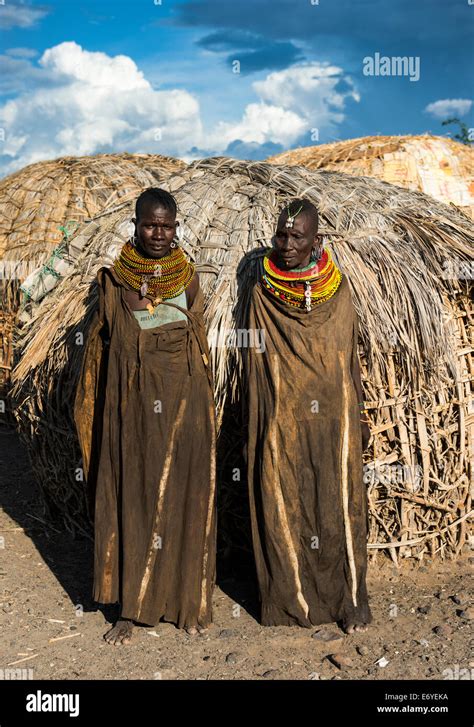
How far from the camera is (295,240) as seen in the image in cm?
379

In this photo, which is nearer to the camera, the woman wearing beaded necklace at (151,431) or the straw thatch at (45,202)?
the woman wearing beaded necklace at (151,431)

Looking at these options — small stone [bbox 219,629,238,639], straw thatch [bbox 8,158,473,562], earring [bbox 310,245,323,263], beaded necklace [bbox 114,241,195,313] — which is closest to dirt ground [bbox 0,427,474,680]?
small stone [bbox 219,629,238,639]

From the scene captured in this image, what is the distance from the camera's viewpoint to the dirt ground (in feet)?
12.5

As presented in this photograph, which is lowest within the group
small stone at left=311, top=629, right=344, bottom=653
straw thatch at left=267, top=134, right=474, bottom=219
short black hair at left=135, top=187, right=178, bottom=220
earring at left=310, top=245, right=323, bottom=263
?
small stone at left=311, top=629, right=344, bottom=653

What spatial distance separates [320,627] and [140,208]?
2293 mm

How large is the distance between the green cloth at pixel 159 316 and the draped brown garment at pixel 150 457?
3 centimetres

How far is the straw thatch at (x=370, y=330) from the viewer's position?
14.7 feet

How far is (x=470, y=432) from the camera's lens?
4.88 metres

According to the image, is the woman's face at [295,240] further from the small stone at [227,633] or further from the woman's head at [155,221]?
the small stone at [227,633]

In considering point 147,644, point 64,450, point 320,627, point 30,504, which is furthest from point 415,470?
point 30,504

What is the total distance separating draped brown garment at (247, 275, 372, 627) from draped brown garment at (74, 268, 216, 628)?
271mm

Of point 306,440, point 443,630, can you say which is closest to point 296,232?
point 306,440

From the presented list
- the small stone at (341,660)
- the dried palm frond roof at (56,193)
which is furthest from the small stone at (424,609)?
the dried palm frond roof at (56,193)

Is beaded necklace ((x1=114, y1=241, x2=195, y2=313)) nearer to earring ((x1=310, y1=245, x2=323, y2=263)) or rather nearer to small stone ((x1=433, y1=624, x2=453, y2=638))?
earring ((x1=310, y1=245, x2=323, y2=263))
